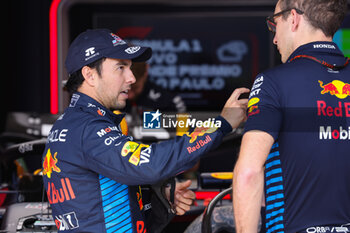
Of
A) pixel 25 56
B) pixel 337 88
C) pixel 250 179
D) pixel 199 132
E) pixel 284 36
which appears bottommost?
pixel 250 179

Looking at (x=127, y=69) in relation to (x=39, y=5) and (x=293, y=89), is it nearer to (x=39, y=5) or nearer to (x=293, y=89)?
(x=293, y=89)

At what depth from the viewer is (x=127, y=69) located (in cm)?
161

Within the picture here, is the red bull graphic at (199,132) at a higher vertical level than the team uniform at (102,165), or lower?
higher

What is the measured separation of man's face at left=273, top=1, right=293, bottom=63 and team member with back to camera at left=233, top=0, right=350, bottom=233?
3.7 inches

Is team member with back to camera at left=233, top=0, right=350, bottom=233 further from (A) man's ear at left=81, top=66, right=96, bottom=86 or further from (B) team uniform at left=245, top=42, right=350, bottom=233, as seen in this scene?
(A) man's ear at left=81, top=66, right=96, bottom=86

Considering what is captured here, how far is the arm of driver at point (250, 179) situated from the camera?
126 cm

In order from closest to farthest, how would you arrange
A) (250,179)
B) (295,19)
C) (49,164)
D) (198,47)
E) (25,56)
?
(250,179) < (295,19) < (49,164) < (198,47) < (25,56)

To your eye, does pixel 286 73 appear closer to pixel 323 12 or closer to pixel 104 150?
pixel 323 12

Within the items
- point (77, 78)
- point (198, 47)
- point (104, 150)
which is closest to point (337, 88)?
point (104, 150)

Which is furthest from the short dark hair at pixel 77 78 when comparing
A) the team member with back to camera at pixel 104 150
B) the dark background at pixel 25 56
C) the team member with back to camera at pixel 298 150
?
the dark background at pixel 25 56

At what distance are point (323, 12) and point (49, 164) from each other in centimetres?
86

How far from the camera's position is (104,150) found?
1.39m

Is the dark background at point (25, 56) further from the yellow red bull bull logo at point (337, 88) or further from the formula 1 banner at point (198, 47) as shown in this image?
the yellow red bull bull logo at point (337, 88)

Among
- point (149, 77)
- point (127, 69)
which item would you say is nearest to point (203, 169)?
point (127, 69)
